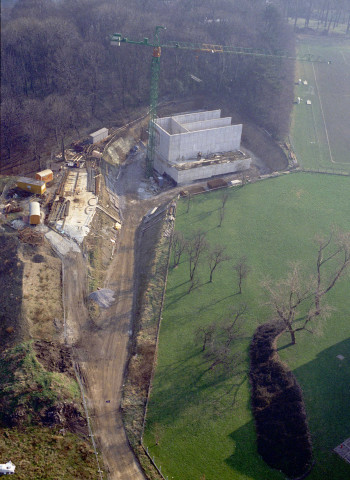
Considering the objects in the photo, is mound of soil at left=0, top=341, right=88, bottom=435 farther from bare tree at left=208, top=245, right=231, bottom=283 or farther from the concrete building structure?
the concrete building structure

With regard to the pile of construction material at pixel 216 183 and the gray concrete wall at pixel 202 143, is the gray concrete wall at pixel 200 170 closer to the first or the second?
the gray concrete wall at pixel 202 143

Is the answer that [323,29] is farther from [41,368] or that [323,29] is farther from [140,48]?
[41,368]

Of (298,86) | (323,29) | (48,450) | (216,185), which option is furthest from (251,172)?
(323,29)

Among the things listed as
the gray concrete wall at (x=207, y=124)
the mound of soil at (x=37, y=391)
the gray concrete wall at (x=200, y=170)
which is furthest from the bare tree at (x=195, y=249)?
the gray concrete wall at (x=207, y=124)

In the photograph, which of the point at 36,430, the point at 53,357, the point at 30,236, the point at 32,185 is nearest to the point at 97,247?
the point at 30,236

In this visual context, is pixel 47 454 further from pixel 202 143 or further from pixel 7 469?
pixel 202 143

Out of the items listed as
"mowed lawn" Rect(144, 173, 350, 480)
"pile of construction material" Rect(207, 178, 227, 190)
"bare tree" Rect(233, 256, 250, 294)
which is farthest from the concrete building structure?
"bare tree" Rect(233, 256, 250, 294)
